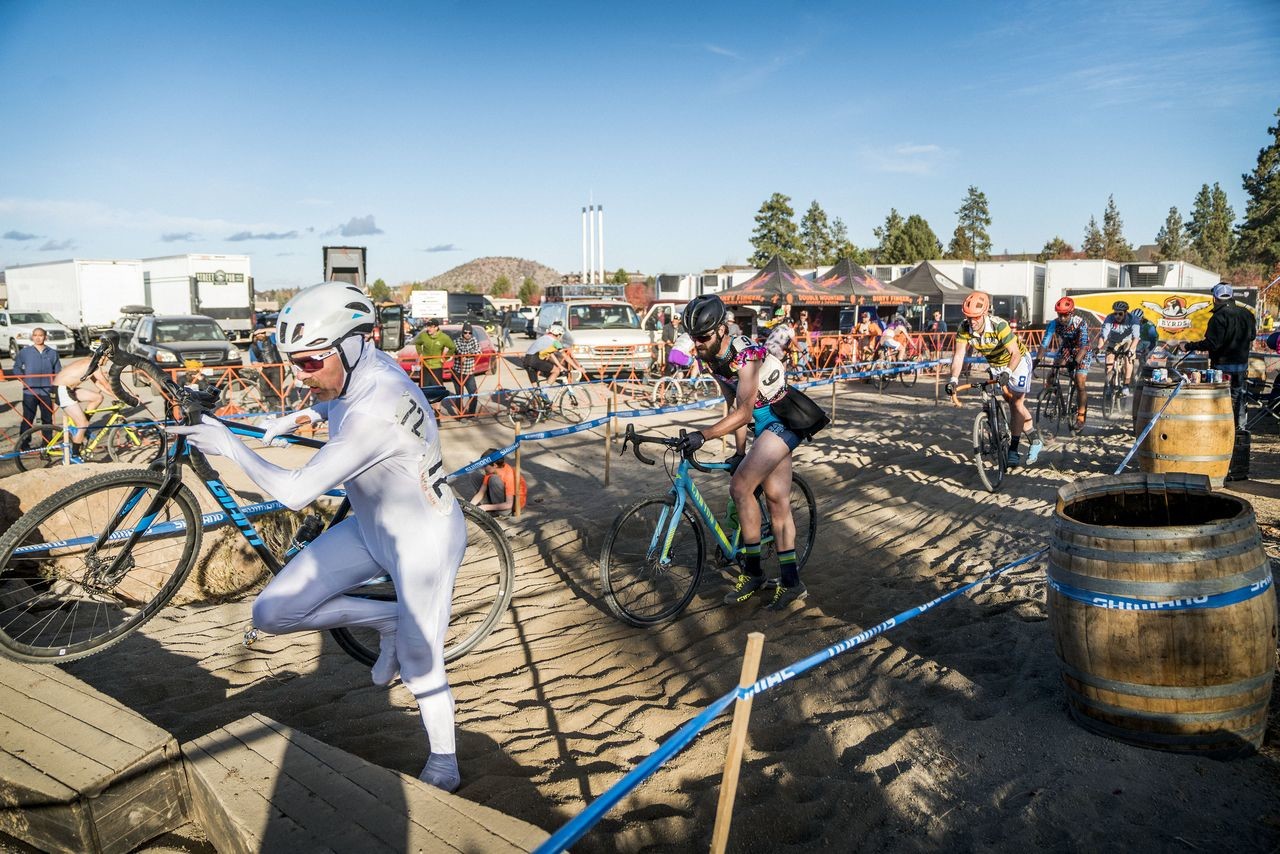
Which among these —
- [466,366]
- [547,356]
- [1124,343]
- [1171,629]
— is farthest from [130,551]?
[1124,343]

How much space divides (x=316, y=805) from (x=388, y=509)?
41.6 inches

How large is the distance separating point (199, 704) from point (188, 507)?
1001mm

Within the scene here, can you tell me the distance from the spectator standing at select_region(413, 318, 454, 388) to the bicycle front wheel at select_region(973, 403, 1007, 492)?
31.5 feet

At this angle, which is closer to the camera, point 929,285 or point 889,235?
point 929,285

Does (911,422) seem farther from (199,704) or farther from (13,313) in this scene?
(13,313)

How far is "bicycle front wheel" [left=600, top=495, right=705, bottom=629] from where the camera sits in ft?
16.1

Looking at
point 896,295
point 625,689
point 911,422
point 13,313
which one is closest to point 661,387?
point 911,422

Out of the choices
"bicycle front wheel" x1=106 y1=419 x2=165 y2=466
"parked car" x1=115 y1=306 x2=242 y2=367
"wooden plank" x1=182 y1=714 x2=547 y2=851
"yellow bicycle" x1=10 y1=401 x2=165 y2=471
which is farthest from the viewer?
"parked car" x1=115 y1=306 x2=242 y2=367

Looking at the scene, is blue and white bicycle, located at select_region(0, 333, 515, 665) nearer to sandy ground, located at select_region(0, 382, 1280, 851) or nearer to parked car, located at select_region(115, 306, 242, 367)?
sandy ground, located at select_region(0, 382, 1280, 851)

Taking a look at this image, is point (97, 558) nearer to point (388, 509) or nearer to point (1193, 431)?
point (388, 509)


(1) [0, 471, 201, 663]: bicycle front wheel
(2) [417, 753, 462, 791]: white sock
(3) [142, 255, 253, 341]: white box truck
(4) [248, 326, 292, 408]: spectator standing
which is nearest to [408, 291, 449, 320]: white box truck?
(3) [142, 255, 253, 341]: white box truck

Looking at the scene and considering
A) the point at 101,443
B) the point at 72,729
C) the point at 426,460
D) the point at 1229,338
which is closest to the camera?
the point at 72,729

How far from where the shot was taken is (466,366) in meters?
16.3

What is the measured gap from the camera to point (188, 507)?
13.4 ft
